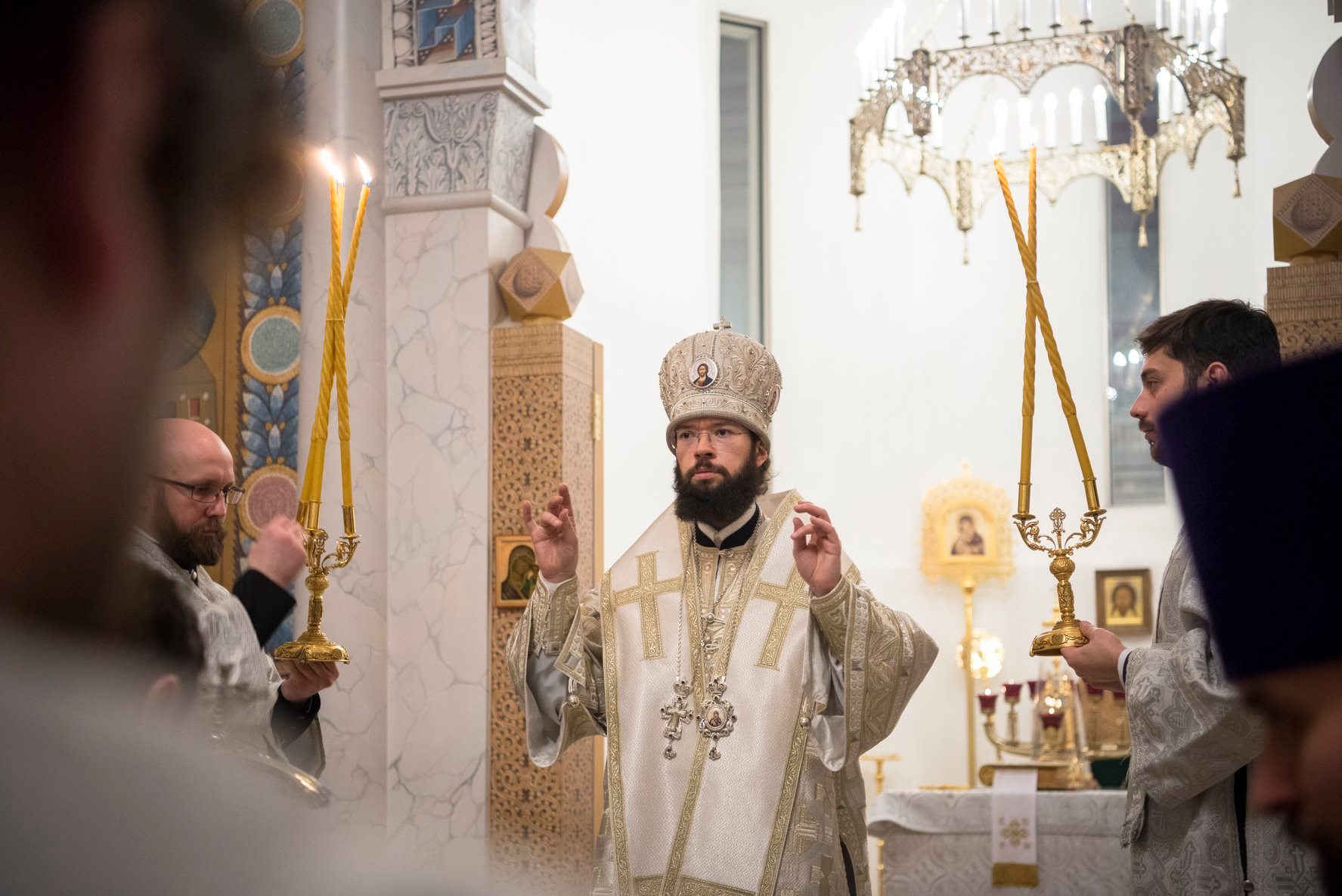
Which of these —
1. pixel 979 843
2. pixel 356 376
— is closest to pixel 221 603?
pixel 356 376

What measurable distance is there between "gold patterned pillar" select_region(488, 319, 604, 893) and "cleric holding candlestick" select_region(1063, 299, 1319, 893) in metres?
2.71

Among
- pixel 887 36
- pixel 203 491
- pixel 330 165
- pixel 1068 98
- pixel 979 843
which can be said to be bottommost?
pixel 979 843

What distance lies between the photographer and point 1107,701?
8219 mm

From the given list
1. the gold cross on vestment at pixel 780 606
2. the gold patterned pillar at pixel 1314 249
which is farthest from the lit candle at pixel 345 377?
the gold patterned pillar at pixel 1314 249

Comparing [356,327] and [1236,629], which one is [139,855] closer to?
[1236,629]

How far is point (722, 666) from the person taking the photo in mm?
4211

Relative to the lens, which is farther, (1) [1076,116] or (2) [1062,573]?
(1) [1076,116]

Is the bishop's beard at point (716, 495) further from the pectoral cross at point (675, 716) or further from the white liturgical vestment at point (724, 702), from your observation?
the pectoral cross at point (675, 716)

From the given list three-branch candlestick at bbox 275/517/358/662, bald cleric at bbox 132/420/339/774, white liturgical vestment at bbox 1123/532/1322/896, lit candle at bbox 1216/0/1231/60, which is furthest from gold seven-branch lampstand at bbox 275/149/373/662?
lit candle at bbox 1216/0/1231/60

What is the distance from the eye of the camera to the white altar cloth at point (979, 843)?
624 centimetres

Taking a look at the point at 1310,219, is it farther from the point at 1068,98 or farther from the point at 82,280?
the point at 1068,98

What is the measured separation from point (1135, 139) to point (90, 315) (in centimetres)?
991

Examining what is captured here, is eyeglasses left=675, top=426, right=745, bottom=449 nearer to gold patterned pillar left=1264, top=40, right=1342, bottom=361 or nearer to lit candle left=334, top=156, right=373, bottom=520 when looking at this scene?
lit candle left=334, top=156, right=373, bottom=520

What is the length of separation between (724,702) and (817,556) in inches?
23.4
